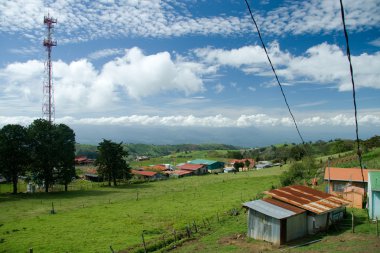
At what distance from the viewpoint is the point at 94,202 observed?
4969cm

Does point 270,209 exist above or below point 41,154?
below

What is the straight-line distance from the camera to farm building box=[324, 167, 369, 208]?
36.1m

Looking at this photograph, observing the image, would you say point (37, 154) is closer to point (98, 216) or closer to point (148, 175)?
point (98, 216)

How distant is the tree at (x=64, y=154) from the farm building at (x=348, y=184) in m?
46.9

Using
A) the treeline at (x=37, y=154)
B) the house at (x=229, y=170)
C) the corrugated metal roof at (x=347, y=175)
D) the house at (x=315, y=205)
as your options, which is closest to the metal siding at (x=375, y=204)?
the house at (x=315, y=205)

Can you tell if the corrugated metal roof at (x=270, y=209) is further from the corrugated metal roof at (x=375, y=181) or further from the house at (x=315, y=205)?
the corrugated metal roof at (x=375, y=181)

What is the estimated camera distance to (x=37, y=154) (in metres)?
61.5

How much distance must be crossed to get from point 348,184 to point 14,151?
55.0 metres

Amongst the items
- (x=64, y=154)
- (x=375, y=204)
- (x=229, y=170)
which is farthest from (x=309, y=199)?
(x=229, y=170)

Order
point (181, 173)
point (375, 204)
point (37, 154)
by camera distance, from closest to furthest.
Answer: point (375, 204), point (37, 154), point (181, 173)

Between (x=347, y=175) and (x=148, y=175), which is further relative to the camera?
(x=148, y=175)

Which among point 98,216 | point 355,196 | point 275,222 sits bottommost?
point 98,216

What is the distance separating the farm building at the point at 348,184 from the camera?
118ft

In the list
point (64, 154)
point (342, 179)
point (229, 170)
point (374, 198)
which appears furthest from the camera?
point (229, 170)
